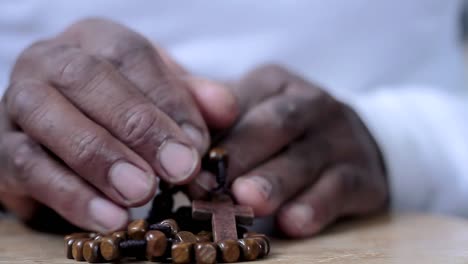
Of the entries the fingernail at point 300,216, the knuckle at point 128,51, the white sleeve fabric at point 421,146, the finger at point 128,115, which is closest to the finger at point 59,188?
the finger at point 128,115

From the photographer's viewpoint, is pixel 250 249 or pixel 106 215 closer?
pixel 250 249

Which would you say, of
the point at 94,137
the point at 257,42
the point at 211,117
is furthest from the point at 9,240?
the point at 257,42

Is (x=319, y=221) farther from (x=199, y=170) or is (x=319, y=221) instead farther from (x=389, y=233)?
(x=199, y=170)

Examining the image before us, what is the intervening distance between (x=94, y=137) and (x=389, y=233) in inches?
22.7

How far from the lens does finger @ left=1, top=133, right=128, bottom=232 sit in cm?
98

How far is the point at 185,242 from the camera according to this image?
0.81m

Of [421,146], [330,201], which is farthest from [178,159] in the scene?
[421,146]

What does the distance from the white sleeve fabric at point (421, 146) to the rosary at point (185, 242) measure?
0.76 m

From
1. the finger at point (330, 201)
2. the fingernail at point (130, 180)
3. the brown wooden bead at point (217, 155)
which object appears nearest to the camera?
the fingernail at point (130, 180)

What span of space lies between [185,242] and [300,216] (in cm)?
39

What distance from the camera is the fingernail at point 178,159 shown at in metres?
0.96

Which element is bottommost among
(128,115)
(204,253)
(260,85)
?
(204,253)

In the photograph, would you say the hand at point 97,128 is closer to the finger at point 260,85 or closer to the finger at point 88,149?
the finger at point 88,149

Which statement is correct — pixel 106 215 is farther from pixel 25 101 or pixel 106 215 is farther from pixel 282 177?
pixel 282 177
